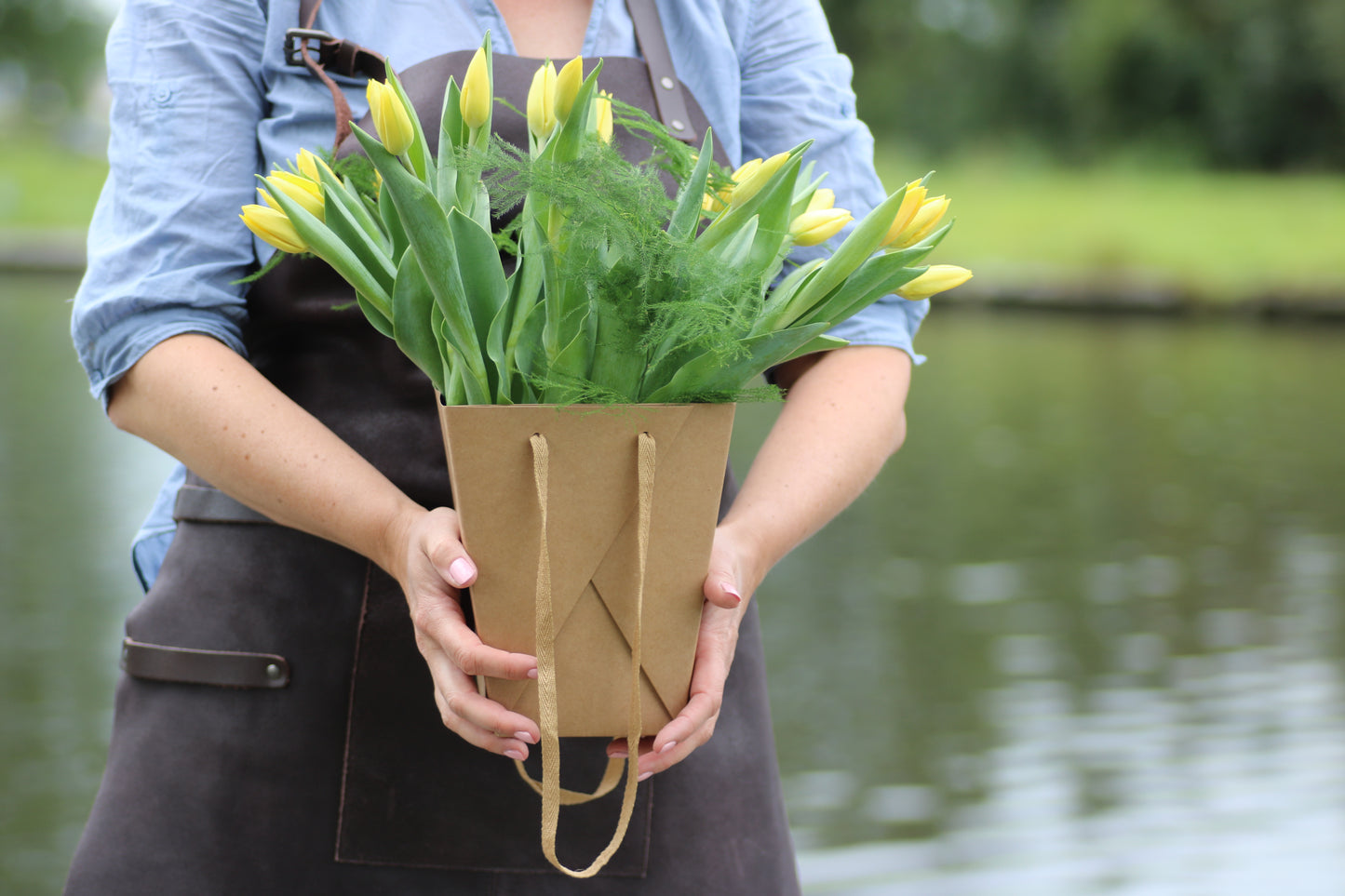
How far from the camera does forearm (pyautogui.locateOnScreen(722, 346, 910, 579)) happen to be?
112 cm

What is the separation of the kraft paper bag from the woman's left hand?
0.04 ft

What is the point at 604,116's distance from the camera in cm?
100

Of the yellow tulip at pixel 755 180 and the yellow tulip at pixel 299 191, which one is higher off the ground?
the yellow tulip at pixel 755 180

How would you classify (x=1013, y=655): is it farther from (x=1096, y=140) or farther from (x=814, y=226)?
(x=1096, y=140)

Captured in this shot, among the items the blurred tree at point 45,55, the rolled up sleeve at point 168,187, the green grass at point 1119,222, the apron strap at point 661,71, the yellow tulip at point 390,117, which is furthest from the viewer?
the blurred tree at point 45,55

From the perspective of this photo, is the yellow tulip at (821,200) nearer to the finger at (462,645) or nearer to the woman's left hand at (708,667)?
the woman's left hand at (708,667)

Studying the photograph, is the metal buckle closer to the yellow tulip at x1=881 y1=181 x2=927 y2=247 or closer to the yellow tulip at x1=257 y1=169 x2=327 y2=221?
the yellow tulip at x1=257 y1=169 x2=327 y2=221

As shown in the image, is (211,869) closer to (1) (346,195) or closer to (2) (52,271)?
(1) (346,195)

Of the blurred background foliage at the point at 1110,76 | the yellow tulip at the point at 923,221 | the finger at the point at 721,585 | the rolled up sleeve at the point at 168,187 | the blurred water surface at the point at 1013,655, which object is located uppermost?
the yellow tulip at the point at 923,221

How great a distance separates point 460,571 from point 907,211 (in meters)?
0.36

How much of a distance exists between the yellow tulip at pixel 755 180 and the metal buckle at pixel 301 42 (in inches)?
14.4

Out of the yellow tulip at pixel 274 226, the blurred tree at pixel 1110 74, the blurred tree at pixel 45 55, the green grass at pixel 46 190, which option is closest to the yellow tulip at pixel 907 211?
the yellow tulip at pixel 274 226

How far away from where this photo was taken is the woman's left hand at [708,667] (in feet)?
3.14

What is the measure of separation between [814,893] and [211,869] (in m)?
2.41
